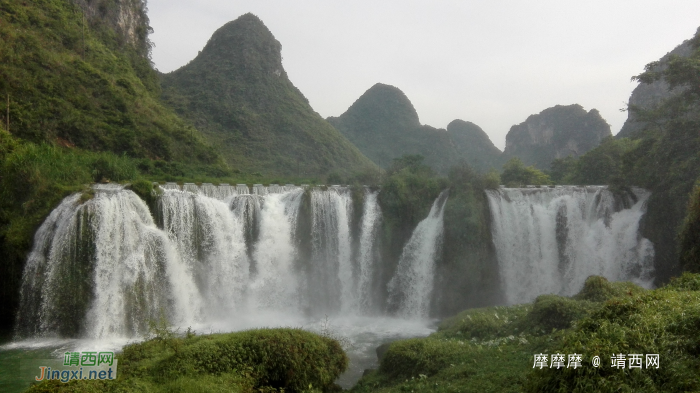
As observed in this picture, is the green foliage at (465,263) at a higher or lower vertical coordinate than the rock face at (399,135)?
lower

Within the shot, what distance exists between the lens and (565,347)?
495 centimetres

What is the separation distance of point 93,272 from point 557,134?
56320 mm

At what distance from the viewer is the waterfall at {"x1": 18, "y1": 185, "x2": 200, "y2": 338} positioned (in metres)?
12.4

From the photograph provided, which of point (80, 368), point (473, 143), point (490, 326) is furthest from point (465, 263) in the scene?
point (473, 143)

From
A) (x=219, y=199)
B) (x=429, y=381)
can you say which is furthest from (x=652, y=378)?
(x=219, y=199)

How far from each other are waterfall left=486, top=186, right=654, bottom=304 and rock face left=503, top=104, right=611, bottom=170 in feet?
115

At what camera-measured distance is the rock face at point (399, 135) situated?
208 feet

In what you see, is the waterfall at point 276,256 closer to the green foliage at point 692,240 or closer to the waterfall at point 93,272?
the waterfall at point 93,272

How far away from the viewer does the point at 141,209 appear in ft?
46.1

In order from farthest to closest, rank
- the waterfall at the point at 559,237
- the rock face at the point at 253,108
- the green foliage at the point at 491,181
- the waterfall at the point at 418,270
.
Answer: the rock face at the point at 253,108
the green foliage at the point at 491,181
the waterfall at the point at 559,237
the waterfall at the point at 418,270

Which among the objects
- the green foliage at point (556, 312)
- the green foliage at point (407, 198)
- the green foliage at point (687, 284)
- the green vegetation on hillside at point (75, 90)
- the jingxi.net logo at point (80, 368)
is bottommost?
the green foliage at point (556, 312)

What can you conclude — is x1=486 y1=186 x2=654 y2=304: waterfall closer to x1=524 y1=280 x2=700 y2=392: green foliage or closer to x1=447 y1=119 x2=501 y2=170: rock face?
x1=524 y1=280 x2=700 y2=392: green foliage

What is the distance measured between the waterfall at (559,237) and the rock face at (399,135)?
3953 cm

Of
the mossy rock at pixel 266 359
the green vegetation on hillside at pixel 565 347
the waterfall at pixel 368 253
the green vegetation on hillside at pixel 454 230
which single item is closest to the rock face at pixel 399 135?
the green vegetation on hillside at pixel 454 230
